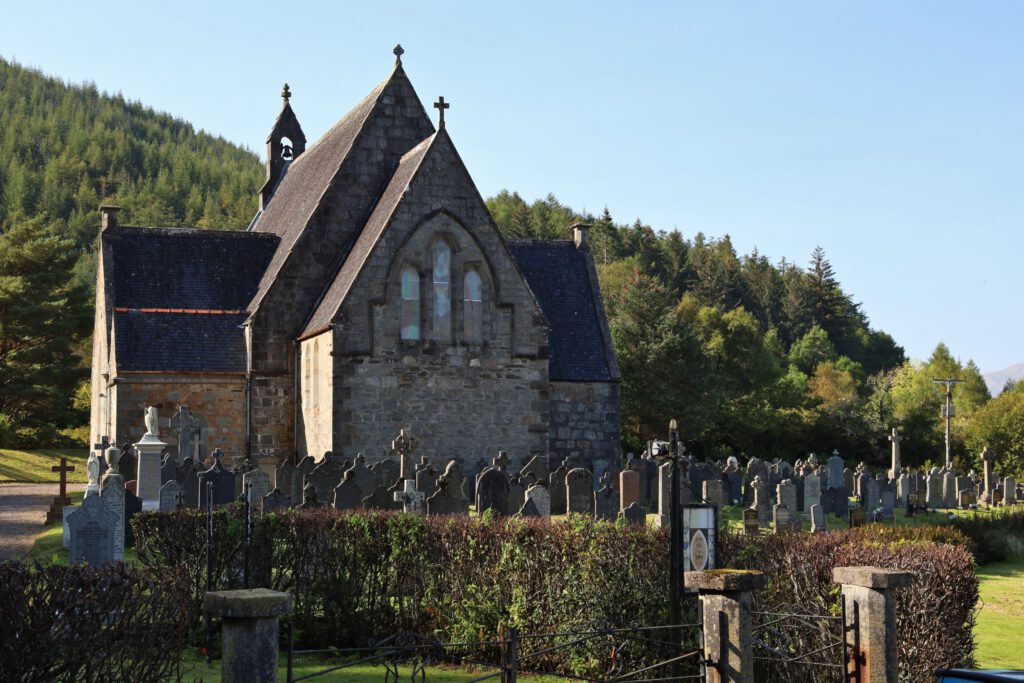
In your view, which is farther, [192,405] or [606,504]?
[192,405]

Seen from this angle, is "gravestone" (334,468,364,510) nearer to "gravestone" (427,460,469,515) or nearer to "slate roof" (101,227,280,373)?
"gravestone" (427,460,469,515)

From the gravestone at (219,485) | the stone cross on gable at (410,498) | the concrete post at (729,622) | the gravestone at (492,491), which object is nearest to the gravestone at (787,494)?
the gravestone at (492,491)

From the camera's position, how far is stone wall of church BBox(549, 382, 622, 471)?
31281 millimetres

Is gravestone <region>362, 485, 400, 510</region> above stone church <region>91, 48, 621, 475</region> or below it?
below

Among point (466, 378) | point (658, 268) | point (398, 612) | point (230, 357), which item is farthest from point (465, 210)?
point (658, 268)

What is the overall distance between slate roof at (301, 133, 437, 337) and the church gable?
53mm

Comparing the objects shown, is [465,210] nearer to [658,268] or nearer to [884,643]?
[884,643]

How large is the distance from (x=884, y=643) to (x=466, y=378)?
1955 centimetres

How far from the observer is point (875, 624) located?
1004 cm

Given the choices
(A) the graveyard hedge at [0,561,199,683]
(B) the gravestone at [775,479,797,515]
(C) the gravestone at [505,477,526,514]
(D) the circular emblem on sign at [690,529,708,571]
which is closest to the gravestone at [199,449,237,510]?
(C) the gravestone at [505,477,526,514]

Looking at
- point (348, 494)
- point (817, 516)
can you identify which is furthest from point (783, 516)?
point (348, 494)

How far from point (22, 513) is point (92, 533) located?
11925 millimetres

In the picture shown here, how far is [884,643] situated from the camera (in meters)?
10.0

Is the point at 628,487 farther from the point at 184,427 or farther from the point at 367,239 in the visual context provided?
the point at 184,427
